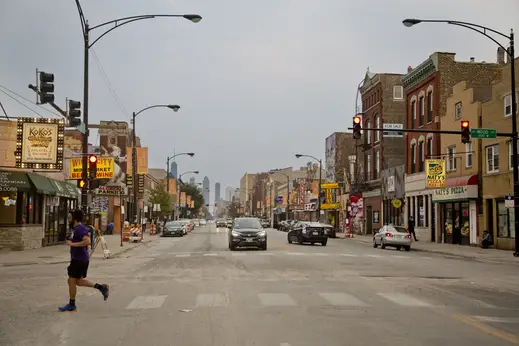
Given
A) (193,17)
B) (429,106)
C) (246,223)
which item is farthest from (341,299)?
(429,106)

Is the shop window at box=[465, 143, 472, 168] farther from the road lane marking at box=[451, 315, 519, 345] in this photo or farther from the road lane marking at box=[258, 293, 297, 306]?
the road lane marking at box=[451, 315, 519, 345]

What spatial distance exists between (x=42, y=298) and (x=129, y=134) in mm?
64339

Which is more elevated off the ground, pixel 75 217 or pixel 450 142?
pixel 450 142

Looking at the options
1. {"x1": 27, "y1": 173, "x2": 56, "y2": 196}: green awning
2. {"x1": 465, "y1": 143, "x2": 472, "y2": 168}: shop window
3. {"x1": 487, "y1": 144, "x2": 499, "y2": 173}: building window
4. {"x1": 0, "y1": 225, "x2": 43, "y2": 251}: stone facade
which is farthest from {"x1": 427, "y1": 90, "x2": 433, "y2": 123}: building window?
{"x1": 0, "y1": 225, "x2": 43, "y2": 251}: stone facade

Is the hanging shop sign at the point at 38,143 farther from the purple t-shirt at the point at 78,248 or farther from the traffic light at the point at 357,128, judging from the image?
the purple t-shirt at the point at 78,248

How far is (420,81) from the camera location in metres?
49.5

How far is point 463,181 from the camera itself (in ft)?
128

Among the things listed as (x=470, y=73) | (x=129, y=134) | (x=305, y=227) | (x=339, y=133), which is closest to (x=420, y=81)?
(x=470, y=73)

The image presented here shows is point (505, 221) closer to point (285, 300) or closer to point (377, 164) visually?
point (285, 300)

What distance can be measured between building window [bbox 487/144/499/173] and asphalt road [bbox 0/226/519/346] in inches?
703

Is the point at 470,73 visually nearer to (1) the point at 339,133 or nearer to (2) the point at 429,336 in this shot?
(1) the point at 339,133

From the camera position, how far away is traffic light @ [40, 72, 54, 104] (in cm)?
1830

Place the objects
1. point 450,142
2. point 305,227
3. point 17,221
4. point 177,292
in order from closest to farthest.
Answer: point 177,292
point 17,221
point 305,227
point 450,142

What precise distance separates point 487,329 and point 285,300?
4.24 m
